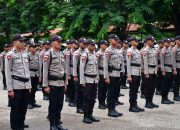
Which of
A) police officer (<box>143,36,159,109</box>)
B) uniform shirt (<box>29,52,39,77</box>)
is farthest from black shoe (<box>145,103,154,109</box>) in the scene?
uniform shirt (<box>29,52,39,77</box>)

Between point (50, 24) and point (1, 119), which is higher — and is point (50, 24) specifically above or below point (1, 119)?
above

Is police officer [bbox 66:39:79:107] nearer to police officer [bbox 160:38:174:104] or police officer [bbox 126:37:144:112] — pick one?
police officer [bbox 126:37:144:112]

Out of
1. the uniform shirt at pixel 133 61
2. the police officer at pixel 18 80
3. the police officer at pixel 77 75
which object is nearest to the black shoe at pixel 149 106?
the uniform shirt at pixel 133 61

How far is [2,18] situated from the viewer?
27.7 metres

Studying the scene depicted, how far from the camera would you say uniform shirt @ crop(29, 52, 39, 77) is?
35.5 ft

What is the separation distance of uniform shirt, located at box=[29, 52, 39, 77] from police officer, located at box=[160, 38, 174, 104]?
3.74 meters

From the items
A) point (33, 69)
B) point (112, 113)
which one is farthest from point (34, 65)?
point (112, 113)

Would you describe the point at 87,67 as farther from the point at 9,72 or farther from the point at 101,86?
the point at 9,72

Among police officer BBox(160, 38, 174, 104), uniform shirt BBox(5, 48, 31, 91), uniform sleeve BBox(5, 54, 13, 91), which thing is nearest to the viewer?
uniform sleeve BBox(5, 54, 13, 91)

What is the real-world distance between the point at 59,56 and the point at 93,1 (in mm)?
12305

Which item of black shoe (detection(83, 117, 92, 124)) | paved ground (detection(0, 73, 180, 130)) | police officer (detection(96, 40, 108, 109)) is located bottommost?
paved ground (detection(0, 73, 180, 130))

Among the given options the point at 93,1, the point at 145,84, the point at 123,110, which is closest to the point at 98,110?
the point at 123,110

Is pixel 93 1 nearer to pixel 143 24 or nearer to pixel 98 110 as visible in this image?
pixel 143 24

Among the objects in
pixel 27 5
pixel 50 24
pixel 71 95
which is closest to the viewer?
pixel 71 95
